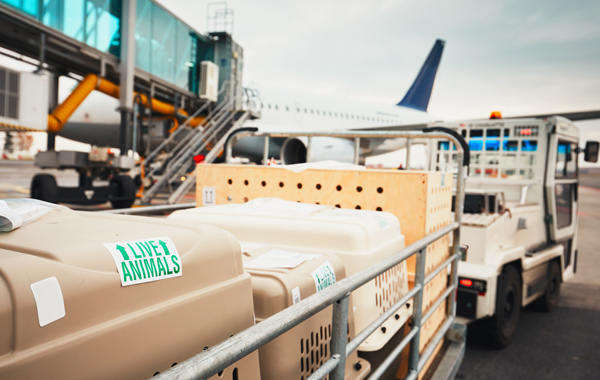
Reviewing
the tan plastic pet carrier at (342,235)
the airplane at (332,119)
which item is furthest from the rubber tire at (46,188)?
the tan plastic pet carrier at (342,235)

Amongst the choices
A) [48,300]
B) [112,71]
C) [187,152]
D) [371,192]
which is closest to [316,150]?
[187,152]

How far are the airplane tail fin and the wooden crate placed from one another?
27.6 metres

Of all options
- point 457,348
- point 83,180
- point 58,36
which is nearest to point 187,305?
point 457,348

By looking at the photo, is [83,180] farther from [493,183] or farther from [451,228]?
[451,228]

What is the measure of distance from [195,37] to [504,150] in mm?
11730

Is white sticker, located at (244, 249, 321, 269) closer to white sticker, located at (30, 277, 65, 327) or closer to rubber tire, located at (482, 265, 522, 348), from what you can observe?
white sticker, located at (30, 277, 65, 327)

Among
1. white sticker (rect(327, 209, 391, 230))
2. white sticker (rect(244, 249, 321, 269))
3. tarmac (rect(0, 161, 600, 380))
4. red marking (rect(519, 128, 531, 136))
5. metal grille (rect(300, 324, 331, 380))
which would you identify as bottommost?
tarmac (rect(0, 161, 600, 380))

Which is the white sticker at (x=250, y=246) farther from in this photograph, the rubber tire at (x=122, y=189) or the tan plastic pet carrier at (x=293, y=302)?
the rubber tire at (x=122, y=189)

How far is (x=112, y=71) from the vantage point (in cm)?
1149

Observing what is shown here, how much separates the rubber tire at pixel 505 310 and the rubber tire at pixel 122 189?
28.6 ft

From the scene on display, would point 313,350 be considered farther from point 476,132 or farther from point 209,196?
point 476,132

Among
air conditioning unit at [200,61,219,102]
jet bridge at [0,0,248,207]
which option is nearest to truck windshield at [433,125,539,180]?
jet bridge at [0,0,248,207]

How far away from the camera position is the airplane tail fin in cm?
2836

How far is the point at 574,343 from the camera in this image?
15.2ft
